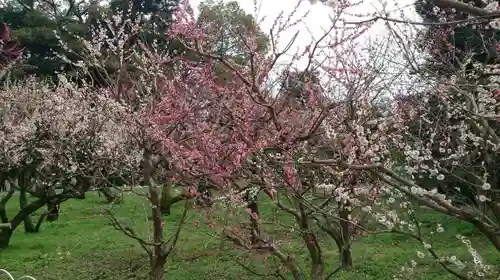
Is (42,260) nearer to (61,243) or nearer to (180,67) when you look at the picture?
(61,243)

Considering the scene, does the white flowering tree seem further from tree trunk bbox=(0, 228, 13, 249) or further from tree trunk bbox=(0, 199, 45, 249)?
tree trunk bbox=(0, 228, 13, 249)

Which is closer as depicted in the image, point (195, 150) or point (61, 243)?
point (195, 150)

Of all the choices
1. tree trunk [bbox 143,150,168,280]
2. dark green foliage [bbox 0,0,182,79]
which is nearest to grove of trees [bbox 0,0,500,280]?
tree trunk [bbox 143,150,168,280]

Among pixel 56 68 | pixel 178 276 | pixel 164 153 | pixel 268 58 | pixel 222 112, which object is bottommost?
pixel 178 276

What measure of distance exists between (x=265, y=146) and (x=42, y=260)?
6884 mm

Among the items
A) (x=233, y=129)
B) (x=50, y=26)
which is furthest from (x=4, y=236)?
(x=50, y=26)

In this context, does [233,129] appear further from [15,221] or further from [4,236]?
[4,236]

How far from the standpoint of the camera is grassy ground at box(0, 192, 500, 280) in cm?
904

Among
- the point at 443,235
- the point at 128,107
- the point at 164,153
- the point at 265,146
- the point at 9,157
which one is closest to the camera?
the point at 265,146

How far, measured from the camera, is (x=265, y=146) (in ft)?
17.9

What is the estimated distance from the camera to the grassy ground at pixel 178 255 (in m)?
9.04

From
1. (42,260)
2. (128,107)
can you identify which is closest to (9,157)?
(42,260)

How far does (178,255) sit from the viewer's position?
10305 millimetres

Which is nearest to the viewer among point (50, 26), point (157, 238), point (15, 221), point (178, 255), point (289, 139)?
point (289, 139)
